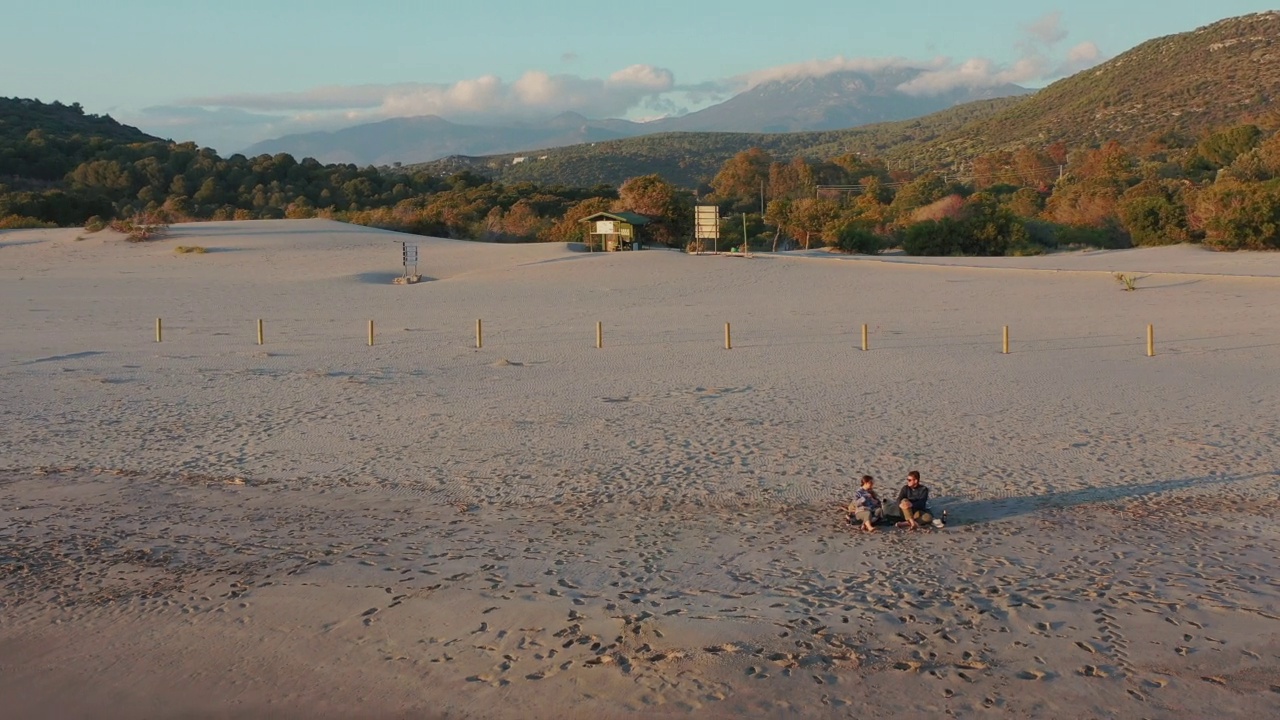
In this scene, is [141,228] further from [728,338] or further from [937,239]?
[937,239]

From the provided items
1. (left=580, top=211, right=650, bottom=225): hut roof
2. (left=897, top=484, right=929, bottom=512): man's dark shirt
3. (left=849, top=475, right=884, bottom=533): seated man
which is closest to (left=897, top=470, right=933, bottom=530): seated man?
(left=897, top=484, right=929, bottom=512): man's dark shirt

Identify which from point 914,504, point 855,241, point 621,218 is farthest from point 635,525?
point 855,241

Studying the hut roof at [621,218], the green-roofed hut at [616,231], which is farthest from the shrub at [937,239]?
the green-roofed hut at [616,231]

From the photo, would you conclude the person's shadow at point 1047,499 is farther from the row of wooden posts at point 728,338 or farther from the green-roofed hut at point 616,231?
the green-roofed hut at point 616,231

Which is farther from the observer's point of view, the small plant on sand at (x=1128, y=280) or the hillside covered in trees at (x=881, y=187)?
the hillside covered in trees at (x=881, y=187)

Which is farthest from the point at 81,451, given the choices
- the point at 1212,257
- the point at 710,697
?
the point at 1212,257
